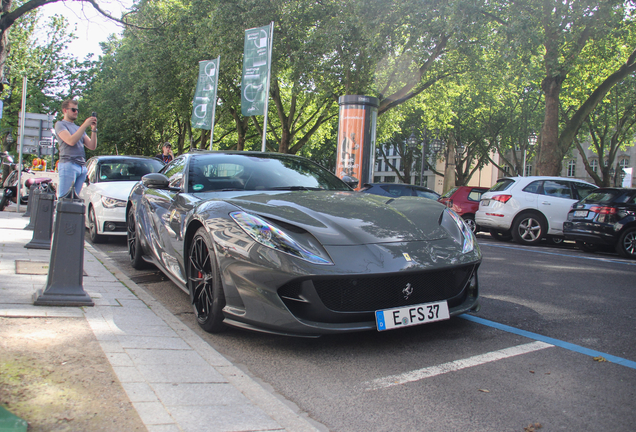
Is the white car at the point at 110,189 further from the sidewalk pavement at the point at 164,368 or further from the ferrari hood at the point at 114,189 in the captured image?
the sidewalk pavement at the point at 164,368

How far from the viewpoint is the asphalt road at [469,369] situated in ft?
8.54

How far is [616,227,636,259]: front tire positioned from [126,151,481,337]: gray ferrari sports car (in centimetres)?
776

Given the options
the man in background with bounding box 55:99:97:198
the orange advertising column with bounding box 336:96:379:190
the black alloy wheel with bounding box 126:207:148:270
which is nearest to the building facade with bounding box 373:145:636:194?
the orange advertising column with bounding box 336:96:379:190

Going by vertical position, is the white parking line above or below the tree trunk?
below

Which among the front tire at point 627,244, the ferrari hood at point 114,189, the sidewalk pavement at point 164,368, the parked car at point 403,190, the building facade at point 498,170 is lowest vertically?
the sidewalk pavement at point 164,368

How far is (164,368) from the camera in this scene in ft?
9.91

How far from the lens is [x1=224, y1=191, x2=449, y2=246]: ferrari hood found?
3.55 meters

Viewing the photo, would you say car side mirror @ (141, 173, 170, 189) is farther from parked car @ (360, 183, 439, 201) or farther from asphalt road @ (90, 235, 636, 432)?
parked car @ (360, 183, 439, 201)

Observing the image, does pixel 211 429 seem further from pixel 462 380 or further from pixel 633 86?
pixel 633 86

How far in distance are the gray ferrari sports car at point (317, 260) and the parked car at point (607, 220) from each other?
778 centimetres

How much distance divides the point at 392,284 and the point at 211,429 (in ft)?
4.93

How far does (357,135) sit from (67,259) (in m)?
14.0

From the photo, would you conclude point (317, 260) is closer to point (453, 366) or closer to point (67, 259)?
point (453, 366)

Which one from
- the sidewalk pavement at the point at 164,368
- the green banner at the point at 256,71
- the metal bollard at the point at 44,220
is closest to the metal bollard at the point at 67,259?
the sidewalk pavement at the point at 164,368
